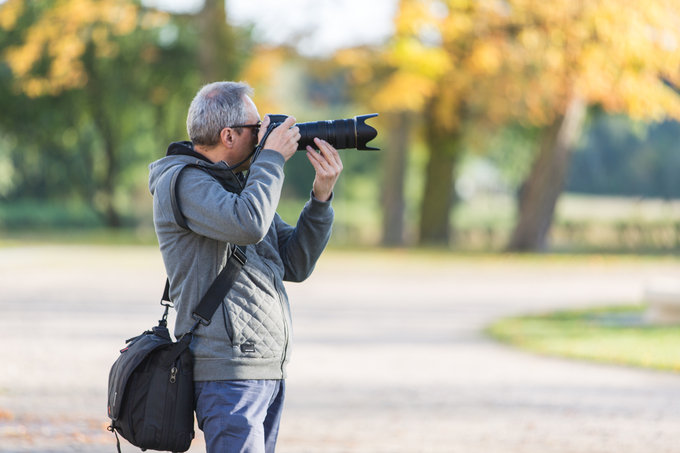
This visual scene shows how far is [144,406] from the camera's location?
10.4 ft

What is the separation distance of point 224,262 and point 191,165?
1.05 feet

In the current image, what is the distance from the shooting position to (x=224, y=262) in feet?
10.4

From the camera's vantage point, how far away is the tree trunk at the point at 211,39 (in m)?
24.5

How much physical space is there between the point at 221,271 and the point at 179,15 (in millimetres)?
22703

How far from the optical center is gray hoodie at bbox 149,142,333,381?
3053 mm

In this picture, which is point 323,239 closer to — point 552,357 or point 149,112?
point 552,357

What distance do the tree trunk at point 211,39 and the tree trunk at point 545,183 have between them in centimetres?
812

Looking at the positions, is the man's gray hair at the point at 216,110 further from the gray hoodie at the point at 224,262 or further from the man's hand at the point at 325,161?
the man's hand at the point at 325,161

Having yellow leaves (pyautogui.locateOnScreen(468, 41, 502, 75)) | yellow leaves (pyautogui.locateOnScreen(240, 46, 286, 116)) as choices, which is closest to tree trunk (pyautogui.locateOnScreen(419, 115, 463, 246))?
yellow leaves (pyautogui.locateOnScreen(468, 41, 502, 75))

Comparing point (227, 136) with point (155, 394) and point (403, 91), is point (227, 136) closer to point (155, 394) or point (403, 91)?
point (155, 394)

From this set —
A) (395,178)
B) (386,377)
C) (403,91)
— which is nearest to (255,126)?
(386,377)

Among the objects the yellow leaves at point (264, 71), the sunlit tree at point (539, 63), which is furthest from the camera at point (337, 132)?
the yellow leaves at point (264, 71)

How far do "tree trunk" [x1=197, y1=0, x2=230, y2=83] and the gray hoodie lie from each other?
21567 millimetres

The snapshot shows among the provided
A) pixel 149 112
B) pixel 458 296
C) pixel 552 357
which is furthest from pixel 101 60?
pixel 552 357
